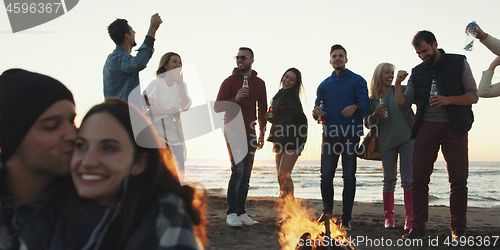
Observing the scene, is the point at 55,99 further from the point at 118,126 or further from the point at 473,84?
the point at 473,84

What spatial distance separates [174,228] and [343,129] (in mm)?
3901

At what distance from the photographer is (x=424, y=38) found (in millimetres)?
4270

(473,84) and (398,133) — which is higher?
(473,84)

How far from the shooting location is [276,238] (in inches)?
179

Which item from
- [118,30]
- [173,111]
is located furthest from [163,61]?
[118,30]

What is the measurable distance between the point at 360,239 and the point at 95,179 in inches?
147

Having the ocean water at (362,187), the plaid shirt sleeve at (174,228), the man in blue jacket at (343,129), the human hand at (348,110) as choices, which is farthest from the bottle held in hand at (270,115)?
the plaid shirt sleeve at (174,228)

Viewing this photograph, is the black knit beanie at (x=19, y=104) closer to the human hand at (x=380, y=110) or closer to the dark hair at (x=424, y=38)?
the dark hair at (x=424, y=38)

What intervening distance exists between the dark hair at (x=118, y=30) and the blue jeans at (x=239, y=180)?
2095 mm

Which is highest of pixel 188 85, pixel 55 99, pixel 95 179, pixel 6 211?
pixel 188 85

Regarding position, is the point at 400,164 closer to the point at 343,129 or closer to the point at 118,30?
the point at 343,129

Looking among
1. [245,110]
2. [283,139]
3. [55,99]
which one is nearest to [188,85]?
[245,110]

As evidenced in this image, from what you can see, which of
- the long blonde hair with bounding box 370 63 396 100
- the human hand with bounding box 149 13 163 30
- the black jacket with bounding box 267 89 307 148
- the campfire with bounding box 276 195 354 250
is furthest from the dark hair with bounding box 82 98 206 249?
the long blonde hair with bounding box 370 63 396 100

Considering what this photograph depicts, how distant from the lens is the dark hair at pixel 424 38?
14.0 feet
